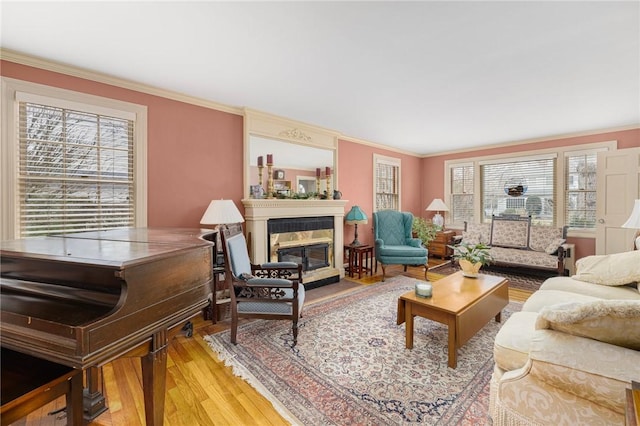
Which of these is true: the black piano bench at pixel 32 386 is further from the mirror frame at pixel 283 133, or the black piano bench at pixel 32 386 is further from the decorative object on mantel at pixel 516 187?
the decorative object on mantel at pixel 516 187

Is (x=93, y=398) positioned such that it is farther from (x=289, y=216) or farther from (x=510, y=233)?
(x=510, y=233)

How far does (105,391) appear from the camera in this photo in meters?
1.85

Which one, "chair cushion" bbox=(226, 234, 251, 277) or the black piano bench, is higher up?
"chair cushion" bbox=(226, 234, 251, 277)

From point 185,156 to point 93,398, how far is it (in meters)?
2.39

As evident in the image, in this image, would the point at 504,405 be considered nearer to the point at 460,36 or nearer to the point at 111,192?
the point at 460,36

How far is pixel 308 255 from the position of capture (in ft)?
14.1

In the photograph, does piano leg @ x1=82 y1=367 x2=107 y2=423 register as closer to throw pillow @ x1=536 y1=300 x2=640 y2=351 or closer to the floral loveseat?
throw pillow @ x1=536 y1=300 x2=640 y2=351

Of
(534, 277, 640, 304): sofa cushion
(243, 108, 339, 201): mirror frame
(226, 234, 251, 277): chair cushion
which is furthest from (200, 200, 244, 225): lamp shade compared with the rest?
(534, 277, 640, 304): sofa cushion

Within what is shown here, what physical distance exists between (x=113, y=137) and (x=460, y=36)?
3300mm

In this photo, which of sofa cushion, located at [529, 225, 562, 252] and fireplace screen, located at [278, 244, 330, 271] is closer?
fireplace screen, located at [278, 244, 330, 271]

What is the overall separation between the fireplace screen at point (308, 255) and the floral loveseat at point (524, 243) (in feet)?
9.79

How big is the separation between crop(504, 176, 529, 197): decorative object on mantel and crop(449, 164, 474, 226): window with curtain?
681 millimetres

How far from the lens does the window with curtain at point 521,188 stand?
5.10 meters

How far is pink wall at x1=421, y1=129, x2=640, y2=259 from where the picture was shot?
4.34 metres
